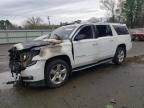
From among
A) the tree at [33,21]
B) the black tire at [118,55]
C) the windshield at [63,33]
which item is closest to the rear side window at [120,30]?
the black tire at [118,55]

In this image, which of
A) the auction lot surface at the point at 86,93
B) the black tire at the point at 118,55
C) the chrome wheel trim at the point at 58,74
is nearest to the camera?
the auction lot surface at the point at 86,93

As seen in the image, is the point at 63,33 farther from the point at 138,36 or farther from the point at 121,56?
the point at 138,36

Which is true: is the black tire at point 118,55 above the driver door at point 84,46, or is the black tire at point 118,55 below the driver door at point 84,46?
below

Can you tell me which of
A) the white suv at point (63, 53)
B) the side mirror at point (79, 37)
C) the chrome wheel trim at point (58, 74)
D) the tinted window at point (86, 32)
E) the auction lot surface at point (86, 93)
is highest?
the tinted window at point (86, 32)

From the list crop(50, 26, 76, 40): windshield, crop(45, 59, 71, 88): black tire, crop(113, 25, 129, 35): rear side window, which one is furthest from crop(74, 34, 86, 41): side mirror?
crop(113, 25, 129, 35): rear side window

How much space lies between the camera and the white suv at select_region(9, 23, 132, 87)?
5.98 meters

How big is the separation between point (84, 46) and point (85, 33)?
1.75 feet

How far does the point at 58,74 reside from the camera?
21.3 ft

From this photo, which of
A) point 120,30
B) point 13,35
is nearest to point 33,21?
point 13,35

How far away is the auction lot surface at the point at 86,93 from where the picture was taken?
5141 millimetres

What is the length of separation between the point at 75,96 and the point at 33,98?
103cm

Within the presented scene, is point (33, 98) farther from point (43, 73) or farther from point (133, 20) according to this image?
point (133, 20)

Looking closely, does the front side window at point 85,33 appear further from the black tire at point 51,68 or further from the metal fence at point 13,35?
the metal fence at point 13,35

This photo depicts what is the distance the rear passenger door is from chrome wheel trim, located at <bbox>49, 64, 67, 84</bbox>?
1.80 metres
